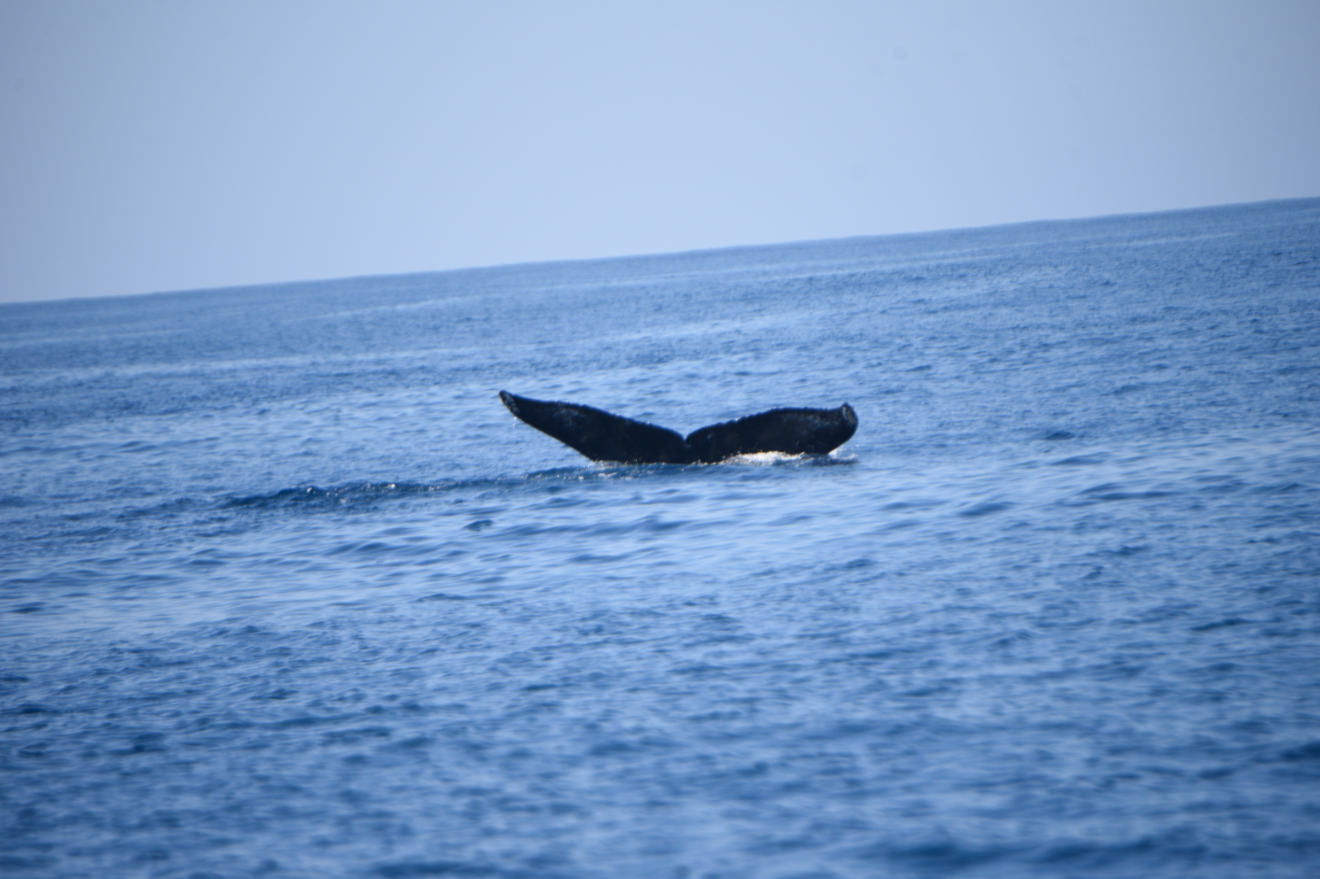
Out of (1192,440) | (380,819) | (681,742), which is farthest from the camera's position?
(1192,440)

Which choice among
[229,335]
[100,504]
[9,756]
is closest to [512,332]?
[229,335]

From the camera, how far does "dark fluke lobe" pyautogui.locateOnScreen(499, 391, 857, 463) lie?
22.2 m

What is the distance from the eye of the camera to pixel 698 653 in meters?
10.9

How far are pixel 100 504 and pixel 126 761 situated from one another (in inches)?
606

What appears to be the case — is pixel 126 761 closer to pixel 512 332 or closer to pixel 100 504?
pixel 100 504

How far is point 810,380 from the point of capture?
38438 mm

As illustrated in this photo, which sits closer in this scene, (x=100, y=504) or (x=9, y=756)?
(x=9, y=756)

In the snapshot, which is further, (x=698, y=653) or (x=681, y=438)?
(x=681, y=438)

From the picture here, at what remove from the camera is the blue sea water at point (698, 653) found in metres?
7.36

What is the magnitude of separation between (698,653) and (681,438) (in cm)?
1210

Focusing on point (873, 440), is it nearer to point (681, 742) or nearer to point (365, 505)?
point (365, 505)

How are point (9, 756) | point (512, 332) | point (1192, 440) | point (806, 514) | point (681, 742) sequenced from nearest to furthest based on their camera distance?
point (681, 742) < point (9, 756) < point (806, 514) < point (1192, 440) < point (512, 332)

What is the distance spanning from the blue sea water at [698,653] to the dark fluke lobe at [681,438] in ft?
1.94

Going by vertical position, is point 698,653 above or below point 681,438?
below
